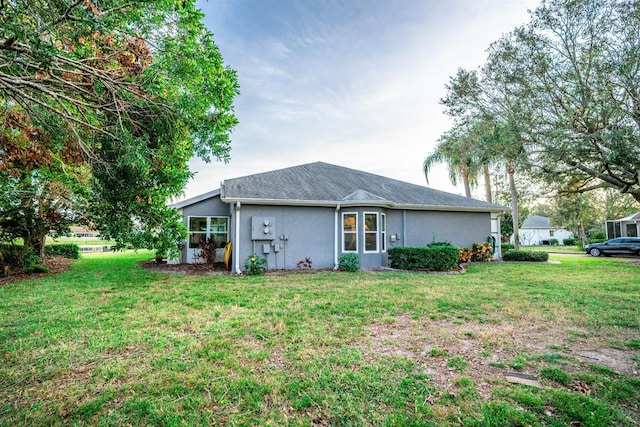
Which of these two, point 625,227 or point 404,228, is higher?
point 625,227

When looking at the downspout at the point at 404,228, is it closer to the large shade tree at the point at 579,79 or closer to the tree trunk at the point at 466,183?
the large shade tree at the point at 579,79

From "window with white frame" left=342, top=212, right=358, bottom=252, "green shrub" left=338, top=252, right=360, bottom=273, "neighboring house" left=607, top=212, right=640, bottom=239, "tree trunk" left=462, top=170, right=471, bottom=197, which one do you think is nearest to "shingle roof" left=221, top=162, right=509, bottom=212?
"window with white frame" left=342, top=212, right=358, bottom=252

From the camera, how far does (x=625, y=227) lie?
2503cm

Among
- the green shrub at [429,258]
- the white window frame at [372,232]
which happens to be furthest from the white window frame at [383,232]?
the green shrub at [429,258]

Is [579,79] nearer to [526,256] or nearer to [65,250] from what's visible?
[526,256]

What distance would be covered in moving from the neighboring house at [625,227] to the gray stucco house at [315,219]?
18816 millimetres

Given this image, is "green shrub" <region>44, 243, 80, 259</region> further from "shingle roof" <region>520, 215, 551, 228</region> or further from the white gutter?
"shingle roof" <region>520, 215, 551, 228</region>

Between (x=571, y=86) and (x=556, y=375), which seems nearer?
(x=556, y=375)

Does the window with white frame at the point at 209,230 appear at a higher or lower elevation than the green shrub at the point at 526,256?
higher

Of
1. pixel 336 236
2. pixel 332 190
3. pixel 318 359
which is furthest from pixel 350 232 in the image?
pixel 318 359

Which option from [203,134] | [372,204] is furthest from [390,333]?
[372,204]

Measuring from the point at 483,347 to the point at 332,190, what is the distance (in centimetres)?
940

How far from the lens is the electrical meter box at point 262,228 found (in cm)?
1100

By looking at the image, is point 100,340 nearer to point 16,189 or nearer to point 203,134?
point 203,134
